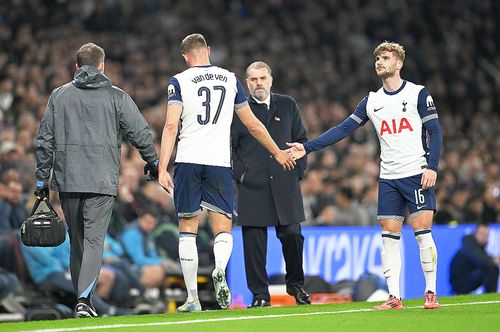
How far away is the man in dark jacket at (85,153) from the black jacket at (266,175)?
1815 millimetres

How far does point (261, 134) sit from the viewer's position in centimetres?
978

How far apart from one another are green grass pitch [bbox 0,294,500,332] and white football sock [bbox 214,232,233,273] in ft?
1.40

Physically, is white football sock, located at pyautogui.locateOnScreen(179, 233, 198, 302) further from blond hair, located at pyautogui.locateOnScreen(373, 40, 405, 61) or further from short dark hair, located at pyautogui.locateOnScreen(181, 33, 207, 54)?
blond hair, located at pyautogui.locateOnScreen(373, 40, 405, 61)

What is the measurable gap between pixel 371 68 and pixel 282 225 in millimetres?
15174

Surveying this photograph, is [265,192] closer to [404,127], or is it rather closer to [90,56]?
[404,127]

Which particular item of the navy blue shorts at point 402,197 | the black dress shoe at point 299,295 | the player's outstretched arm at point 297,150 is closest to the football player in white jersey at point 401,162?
the navy blue shorts at point 402,197

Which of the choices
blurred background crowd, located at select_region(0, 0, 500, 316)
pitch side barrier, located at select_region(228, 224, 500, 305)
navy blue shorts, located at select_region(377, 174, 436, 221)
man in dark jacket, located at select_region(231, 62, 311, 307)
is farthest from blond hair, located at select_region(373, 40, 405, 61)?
blurred background crowd, located at select_region(0, 0, 500, 316)

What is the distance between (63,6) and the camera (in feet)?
71.6

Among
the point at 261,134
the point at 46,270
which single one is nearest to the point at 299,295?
the point at 261,134

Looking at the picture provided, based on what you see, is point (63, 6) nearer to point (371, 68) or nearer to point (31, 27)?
point (31, 27)

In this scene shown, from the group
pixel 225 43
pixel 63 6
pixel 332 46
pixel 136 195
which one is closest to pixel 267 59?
pixel 225 43

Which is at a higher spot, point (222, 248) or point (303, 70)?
point (303, 70)

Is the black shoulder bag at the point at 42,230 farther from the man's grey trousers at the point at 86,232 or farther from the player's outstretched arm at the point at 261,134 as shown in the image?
the player's outstretched arm at the point at 261,134

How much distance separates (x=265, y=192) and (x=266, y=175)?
17 cm
